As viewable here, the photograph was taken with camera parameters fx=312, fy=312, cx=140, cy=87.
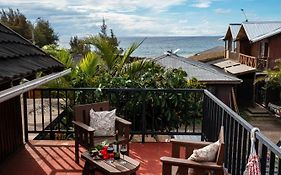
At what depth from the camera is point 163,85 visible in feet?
19.4

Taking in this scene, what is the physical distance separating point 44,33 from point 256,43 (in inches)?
651

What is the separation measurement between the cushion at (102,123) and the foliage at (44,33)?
20.1m

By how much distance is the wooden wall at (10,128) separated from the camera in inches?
170

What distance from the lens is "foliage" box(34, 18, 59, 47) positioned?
23.5m

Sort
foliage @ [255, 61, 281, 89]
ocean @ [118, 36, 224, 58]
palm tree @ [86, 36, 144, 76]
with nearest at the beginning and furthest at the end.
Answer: palm tree @ [86, 36, 144, 76], foliage @ [255, 61, 281, 89], ocean @ [118, 36, 224, 58]

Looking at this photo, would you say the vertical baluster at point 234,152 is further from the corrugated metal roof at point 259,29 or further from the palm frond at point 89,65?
the corrugated metal roof at point 259,29

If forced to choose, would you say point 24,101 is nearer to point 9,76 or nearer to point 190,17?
point 9,76

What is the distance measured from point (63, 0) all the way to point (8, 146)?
1005 centimetres

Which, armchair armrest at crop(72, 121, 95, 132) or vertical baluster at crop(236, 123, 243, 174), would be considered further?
armchair armrest at crop(72, 121, 95, 132)

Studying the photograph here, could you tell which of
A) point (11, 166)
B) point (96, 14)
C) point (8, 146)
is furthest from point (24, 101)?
point (96, 14)

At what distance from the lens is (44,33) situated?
24953 millimetres

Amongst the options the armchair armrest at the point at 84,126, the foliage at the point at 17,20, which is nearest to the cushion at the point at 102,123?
the armchair armrest at the point at 84,126

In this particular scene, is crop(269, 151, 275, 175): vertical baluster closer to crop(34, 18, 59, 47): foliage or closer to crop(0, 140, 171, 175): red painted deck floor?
crop(0, 140, 171, 175): red painted deck floor

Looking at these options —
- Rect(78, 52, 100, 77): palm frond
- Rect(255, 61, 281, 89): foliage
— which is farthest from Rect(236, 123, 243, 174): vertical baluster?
Rect(255, 61, 281, 89): foliage
